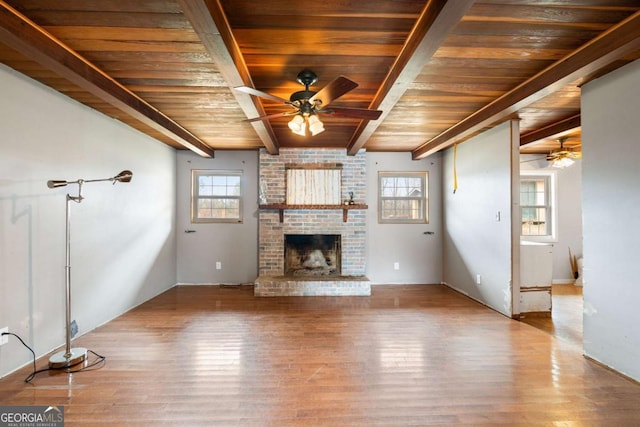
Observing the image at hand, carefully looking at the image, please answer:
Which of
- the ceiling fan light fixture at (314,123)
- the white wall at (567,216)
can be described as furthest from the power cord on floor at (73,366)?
the white wall at (567,216)

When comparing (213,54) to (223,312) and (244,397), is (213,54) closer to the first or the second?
(244,397)

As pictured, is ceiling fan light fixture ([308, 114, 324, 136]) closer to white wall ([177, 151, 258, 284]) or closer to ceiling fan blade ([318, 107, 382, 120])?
ceiling fan blade ([318, 107, 382, 120])

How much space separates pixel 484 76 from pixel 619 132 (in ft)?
3.56

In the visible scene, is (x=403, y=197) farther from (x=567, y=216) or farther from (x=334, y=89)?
(x=334, y=89)

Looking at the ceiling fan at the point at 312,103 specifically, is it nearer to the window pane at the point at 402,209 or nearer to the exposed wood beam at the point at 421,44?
the exposed wood beam at the point at 421,44

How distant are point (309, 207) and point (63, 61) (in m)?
3.47

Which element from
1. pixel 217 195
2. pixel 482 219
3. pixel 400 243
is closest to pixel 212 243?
pixel 217 195

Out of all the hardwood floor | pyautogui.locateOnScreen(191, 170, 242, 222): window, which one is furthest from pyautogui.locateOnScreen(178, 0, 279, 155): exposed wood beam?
pyautogui.locateOnScreen(191, 170, 242, 222): window

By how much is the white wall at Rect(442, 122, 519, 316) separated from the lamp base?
14.6ft

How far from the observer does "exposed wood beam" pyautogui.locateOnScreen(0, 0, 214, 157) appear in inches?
71.0

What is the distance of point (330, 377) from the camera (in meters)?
2.36

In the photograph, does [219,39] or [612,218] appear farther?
[612,218]

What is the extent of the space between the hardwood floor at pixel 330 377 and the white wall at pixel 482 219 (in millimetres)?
583

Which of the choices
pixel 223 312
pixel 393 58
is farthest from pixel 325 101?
pixel 223 312
